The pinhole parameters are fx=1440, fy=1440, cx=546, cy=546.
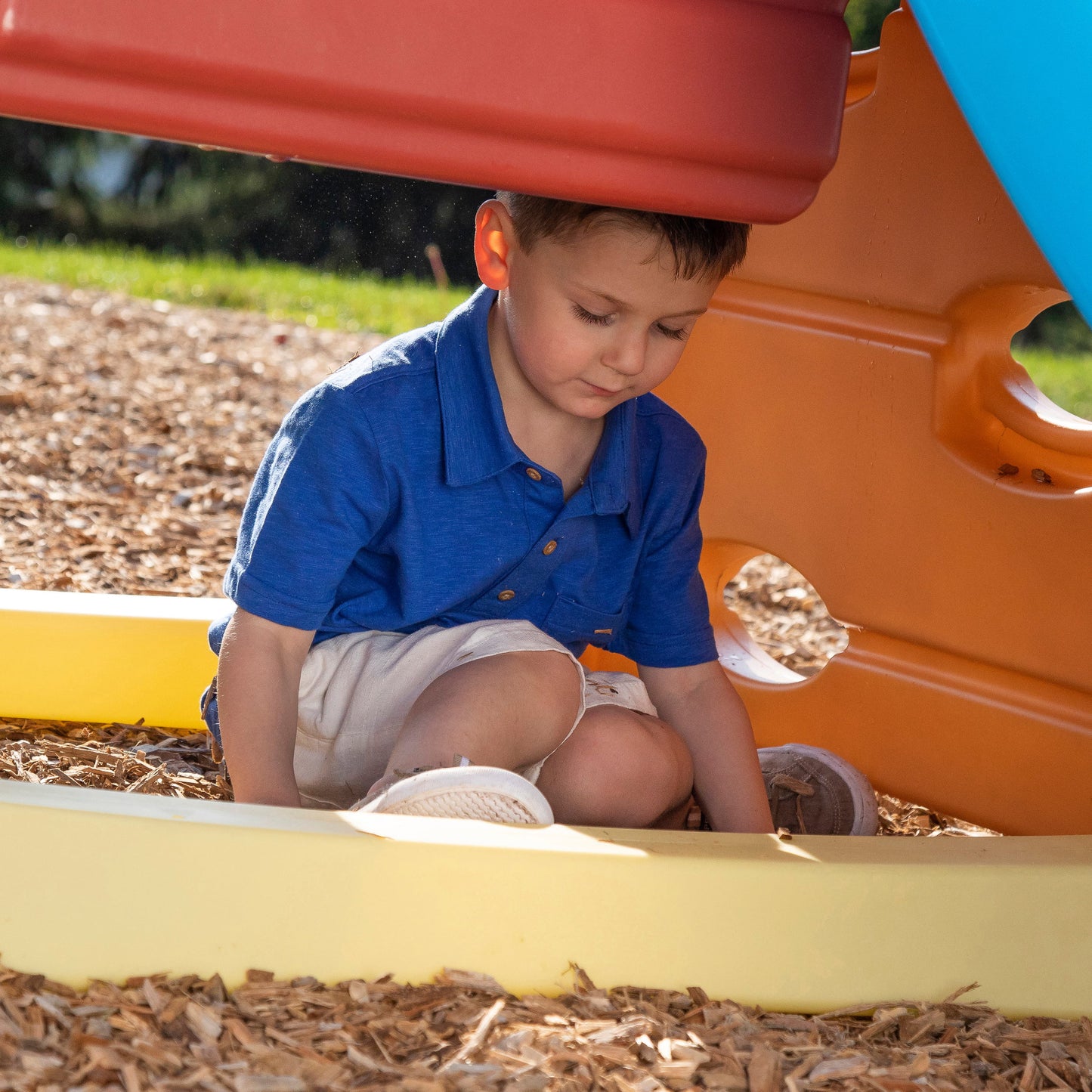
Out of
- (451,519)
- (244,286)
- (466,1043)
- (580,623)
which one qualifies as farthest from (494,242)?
(244,286)

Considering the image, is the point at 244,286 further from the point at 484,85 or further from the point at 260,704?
the point at 484,85

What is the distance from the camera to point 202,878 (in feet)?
3.44

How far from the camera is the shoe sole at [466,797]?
3.74ft

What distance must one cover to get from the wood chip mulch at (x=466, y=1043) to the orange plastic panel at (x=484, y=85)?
61cm

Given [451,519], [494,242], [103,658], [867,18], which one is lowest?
[103,658]

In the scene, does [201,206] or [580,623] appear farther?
[201,206]

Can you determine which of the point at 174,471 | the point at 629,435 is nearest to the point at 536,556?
the point at 629,435

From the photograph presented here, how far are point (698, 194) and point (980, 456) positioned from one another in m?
0.73

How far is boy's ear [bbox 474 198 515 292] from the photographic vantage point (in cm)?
136

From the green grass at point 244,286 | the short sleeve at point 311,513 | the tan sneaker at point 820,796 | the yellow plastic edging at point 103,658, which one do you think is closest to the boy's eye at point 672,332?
the short sleeve at point 311,513

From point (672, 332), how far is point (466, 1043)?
651mm

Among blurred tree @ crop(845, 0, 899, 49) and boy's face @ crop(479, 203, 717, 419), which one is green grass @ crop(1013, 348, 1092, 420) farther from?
boy's face @ crop(479, 203, 717, 419)

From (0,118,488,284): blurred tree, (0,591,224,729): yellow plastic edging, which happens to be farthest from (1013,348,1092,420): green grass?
(0,591,224,729): yellow plastic edging

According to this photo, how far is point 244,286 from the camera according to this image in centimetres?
598
